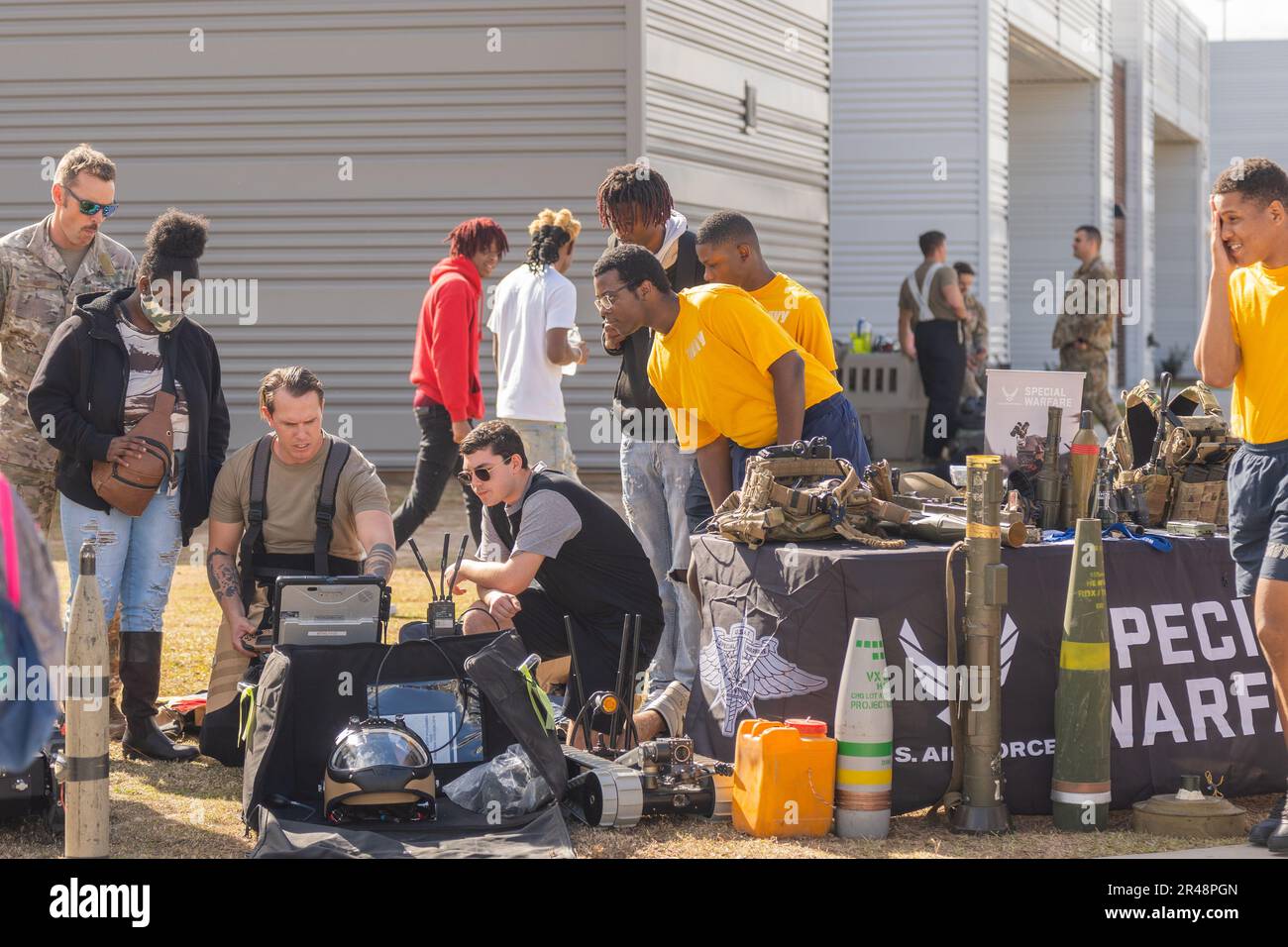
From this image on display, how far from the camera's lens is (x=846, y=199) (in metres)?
19.8

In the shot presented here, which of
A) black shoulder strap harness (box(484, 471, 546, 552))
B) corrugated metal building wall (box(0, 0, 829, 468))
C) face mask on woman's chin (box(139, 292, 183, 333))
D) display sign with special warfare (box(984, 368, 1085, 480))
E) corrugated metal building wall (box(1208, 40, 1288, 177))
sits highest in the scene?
corrugated metal building wall (box(1208, 40, 1288, 177))

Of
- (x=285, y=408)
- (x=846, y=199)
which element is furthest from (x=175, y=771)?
(x=846, y=199)

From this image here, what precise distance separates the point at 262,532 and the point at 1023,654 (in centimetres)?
277

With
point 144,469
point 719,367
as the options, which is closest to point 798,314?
point 719,367

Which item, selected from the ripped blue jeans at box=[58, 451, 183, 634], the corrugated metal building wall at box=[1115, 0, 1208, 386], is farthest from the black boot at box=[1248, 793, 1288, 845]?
the corrugated metal building wall at box=[1115, 0, 1208, 386]

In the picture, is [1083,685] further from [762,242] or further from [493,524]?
[762,242]

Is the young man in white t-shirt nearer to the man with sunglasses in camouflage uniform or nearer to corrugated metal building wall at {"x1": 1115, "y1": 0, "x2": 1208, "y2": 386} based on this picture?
the man with sunglasses in camouflage uniform

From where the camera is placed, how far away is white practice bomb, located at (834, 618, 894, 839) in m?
4.80

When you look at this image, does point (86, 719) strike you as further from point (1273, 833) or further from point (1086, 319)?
point (1086, 319)

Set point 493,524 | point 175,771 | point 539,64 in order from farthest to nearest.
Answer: point 539,64
point 493,524
point 175,771

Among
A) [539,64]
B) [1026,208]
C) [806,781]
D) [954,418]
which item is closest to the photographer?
[806,781]

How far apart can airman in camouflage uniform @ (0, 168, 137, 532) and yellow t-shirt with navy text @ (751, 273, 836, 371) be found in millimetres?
2565

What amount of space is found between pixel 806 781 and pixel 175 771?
235 cm

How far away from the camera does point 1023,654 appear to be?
5.10 meters
